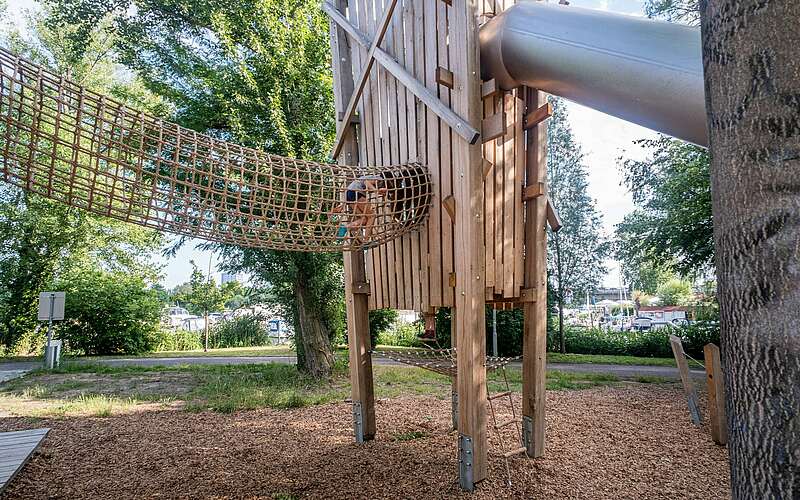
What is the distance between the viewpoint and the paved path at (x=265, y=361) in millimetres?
9405

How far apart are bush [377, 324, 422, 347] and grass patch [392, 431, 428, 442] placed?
10732 millimetres

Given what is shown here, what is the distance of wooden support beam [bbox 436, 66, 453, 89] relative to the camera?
3.43 metres

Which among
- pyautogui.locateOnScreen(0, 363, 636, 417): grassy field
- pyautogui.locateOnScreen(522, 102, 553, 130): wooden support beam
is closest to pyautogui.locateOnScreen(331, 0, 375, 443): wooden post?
pyautogui.locateOnScreen(522, 102, 553, 130): wooden support beam

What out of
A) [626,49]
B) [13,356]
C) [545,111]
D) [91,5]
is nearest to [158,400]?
[545,111]

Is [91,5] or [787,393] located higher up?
[91,5]

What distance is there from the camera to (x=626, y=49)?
7.61 feet

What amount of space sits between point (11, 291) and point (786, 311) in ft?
62.8

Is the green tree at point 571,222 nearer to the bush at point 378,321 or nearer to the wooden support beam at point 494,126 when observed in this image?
the bush at point 378,321

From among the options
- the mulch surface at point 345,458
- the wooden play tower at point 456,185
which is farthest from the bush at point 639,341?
the wooden play tower at point 456,185

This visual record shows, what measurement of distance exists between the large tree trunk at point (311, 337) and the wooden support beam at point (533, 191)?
5.34 metres

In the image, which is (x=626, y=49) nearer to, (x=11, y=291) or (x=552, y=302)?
(x=552, y=302)

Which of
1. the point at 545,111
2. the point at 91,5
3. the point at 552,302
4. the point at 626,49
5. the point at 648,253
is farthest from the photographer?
the point at 552,302

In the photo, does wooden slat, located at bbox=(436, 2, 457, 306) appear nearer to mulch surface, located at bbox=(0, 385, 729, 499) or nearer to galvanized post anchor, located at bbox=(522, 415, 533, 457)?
galvanized post anchor, located at bbox=(522, 415, 533, 457)

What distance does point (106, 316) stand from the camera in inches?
567
